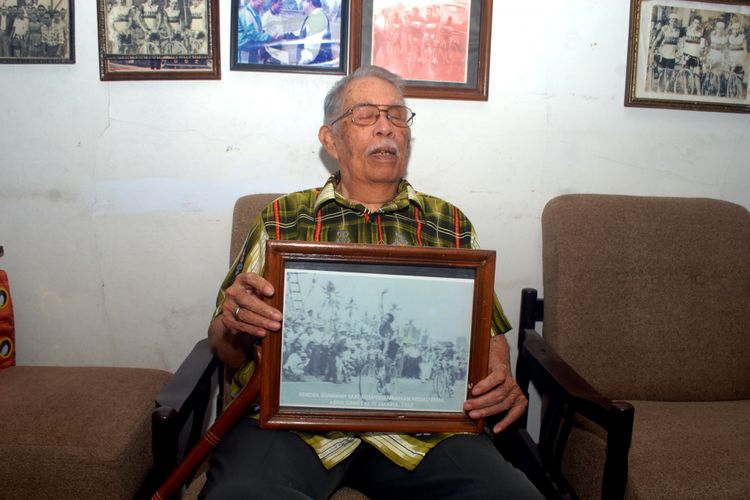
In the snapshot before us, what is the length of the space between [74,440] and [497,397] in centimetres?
94

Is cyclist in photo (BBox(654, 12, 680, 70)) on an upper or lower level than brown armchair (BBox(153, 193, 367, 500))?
upper

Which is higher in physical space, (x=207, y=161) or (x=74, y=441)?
(x=207, y=161)

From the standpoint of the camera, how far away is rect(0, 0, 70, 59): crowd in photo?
173 cm

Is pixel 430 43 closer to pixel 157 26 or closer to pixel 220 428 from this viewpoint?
pixel 157 26

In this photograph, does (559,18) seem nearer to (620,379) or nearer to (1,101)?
(620,379)

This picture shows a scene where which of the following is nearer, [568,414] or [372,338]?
[372,338]

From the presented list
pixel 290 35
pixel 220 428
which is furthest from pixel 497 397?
pixel 290 35

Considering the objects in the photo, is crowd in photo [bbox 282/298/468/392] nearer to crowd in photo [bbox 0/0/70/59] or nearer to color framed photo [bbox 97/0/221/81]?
color framed photo [bbox 97/0/221/81]

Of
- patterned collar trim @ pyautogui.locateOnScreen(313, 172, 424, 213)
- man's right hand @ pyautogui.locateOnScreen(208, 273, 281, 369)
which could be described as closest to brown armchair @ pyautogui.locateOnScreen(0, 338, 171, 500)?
man's right hand @ pyautogui.locateOnScreen(208, 273, 281, 369)

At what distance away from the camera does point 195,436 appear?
51.3 inches

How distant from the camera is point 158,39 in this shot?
1736mm

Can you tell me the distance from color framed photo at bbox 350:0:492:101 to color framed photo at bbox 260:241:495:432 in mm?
881

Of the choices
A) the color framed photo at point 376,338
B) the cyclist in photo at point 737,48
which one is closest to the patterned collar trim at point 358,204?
the color framed photo at point 376,338

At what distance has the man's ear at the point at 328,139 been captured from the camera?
1556mm
